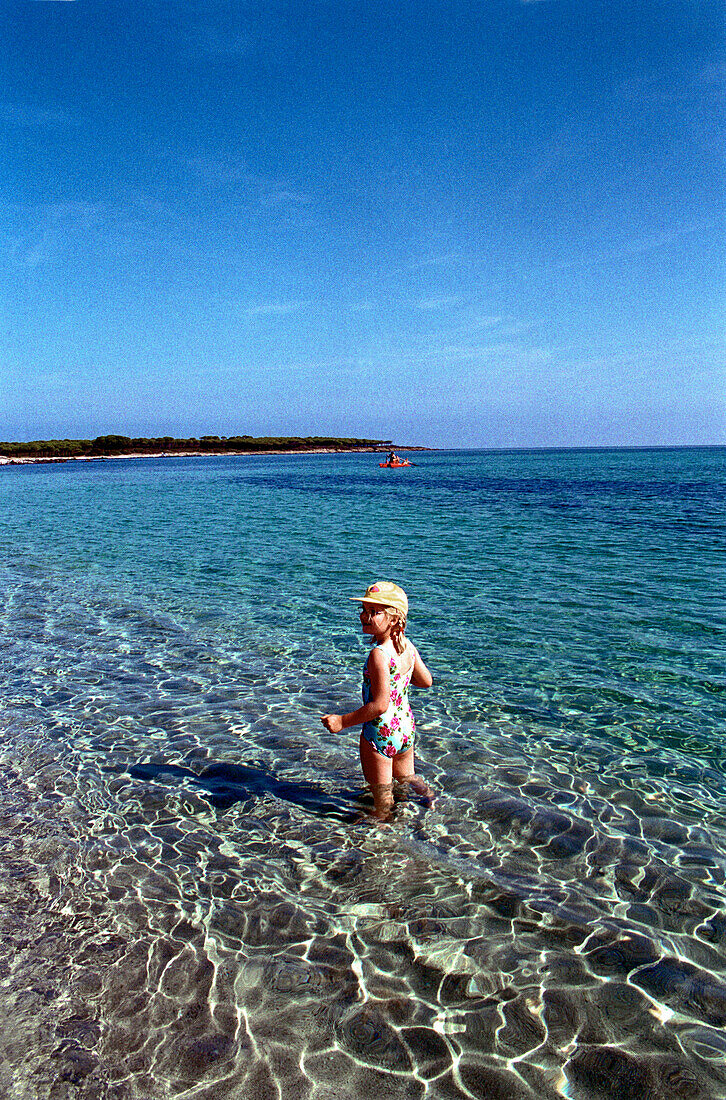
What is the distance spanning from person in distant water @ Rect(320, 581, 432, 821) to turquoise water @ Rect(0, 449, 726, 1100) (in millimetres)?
471

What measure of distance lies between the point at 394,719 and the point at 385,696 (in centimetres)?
41

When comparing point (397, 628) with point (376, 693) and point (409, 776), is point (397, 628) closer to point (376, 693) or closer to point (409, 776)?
point (376, 693)

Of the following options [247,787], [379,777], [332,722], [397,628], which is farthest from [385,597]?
[247,787]

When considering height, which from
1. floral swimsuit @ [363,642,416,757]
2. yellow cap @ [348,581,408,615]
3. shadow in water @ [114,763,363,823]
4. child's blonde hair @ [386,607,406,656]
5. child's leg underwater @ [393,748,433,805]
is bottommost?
shadow in water @ [114,763,363,823]

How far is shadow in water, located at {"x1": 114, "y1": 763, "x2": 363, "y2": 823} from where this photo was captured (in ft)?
22.2

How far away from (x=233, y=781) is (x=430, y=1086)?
4.10 meters

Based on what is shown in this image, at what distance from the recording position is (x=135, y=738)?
851 centimetres

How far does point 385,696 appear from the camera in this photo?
583 cm

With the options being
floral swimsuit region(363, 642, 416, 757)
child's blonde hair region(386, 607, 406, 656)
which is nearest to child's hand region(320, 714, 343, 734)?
floral swimsuit region(363, 642, 416, 757)

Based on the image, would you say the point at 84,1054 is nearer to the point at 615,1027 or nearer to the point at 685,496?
the point at 615,1027

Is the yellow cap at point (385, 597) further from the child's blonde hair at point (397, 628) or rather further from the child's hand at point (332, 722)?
the child's hand at point (332, 722)

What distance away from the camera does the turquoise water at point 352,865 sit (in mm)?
3977

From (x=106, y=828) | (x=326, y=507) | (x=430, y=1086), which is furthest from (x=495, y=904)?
(x=326, y=507)

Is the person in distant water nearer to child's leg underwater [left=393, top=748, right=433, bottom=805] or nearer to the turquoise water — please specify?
child's leg underwater [left=393, top=748, right=433, bottom=805]
